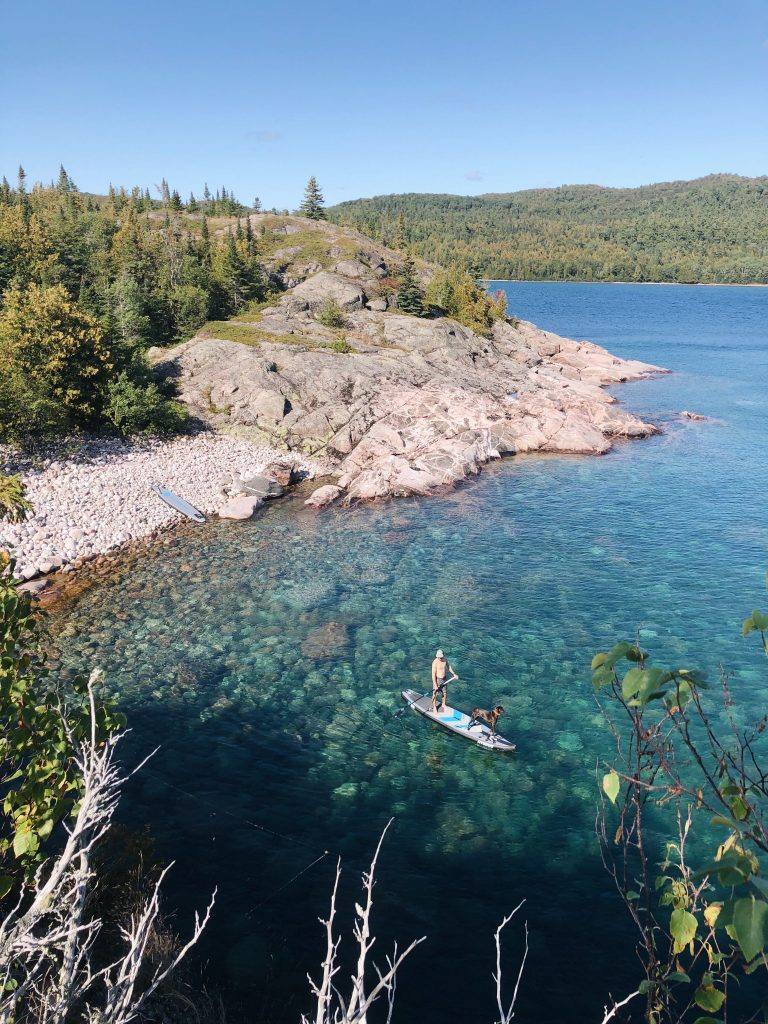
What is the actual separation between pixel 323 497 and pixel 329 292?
44706 millimetres

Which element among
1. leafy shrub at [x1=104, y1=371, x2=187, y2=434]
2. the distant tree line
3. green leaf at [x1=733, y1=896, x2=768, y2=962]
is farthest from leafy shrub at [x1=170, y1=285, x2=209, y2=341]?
green leaf at [x1=733, y1=896, x2=768, y2=962]

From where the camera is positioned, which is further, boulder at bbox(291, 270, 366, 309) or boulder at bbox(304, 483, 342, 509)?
boulder at bbox(291, 270, 366, 309)

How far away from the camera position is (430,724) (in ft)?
64.3

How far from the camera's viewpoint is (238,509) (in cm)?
3572

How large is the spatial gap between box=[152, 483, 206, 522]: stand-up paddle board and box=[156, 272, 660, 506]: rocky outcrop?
6861 mm

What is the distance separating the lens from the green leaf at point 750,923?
3.27 metres

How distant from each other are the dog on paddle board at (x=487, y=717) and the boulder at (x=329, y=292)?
61.6 m

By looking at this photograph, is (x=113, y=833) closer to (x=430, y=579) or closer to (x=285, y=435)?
(x=430, y=579)

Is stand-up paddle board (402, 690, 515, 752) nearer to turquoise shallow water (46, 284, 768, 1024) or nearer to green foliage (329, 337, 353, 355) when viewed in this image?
turquoise shallow water (46, 284, 768, 1024)

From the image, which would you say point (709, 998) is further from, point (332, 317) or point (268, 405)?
point (332, 317)

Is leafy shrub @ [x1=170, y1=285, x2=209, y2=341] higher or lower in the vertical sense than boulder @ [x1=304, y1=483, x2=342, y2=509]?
higher

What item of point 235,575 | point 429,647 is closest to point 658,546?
point 429,647

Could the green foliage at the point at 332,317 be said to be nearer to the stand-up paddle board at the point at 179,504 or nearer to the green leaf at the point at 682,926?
the stand-up paddle board at the point at 179,504

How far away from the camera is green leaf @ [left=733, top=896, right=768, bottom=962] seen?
327cm
